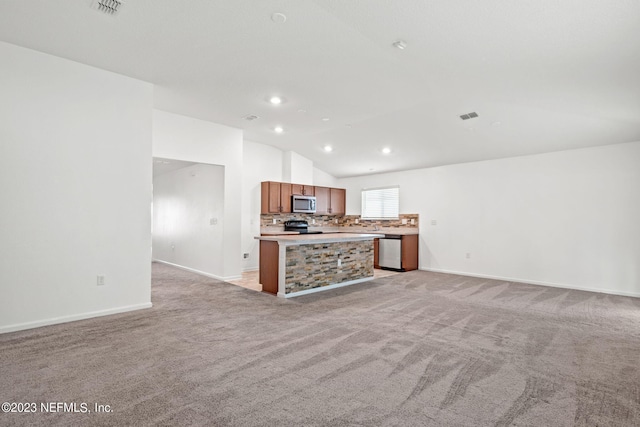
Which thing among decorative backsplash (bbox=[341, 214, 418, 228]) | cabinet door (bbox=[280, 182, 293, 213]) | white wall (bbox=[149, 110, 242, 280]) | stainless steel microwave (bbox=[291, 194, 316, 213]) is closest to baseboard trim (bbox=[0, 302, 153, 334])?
white wall (bbox=[149, 110, 242, 280])

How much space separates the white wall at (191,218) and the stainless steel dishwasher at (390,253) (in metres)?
3.77

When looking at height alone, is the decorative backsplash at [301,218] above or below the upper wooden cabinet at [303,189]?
below

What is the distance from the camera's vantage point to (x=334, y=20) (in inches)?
118

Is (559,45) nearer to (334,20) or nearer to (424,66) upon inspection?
(424,66)

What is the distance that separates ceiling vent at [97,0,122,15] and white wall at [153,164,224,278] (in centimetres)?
347

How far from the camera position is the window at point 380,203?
8.48 meters

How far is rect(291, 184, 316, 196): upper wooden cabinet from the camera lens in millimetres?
7764

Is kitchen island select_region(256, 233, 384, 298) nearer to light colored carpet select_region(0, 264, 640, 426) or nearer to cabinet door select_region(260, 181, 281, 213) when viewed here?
light colored carpet select_region(0, 264, 640, 426)

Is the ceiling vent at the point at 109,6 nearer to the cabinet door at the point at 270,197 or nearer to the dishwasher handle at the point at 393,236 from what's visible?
the cabinet door at the point at 270,197

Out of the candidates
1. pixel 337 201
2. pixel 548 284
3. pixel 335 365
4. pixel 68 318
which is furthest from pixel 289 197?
pixel 548 284

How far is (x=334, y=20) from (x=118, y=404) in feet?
11.2

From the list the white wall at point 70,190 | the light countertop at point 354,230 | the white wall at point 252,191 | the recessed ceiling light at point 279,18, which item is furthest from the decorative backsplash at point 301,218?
the recessed ceiling light at point 279,18

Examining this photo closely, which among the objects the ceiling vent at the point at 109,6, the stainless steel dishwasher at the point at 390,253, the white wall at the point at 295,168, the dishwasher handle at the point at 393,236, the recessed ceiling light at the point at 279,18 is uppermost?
the ceiling vent at the point at 109,6

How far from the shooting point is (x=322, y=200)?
28.0ft
